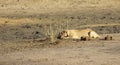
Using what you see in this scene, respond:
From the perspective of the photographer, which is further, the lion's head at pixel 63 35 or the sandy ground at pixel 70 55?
the lion's head at pixel 63 35

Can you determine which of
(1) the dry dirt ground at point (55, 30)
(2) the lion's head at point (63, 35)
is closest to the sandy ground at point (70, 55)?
(1) the dry dirt ground at point (55, 30)

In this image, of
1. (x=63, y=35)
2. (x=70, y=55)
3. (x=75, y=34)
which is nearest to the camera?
(x=70, y=55)

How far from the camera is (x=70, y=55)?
13.3 metres

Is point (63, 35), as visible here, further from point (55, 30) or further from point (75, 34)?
point (55, 30)

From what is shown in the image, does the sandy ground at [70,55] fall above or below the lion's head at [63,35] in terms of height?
below

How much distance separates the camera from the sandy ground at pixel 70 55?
40.6 feet

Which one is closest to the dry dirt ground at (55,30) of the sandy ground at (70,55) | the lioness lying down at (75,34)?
the sandy ground at (70,55)

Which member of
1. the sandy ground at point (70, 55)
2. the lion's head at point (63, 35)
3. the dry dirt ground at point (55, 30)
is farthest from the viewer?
the lion's head at point (63, 35)

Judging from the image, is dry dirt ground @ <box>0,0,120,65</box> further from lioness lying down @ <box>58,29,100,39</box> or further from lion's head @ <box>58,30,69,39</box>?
lioness lying down @ <box>58,29,100,39</box>

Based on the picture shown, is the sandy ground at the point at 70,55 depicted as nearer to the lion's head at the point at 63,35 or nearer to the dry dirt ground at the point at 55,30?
the dry dirt ground at the point at 55,30

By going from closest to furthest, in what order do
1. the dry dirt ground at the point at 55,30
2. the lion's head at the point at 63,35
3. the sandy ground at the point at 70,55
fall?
the sandy ground at the point at 70,55 < the dry dirt ground at the point at 55,30 < the lion's head at the point at 63,35

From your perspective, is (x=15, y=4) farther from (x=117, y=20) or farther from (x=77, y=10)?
(x=117, y=20)

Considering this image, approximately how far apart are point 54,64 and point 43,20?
1319 centimetres

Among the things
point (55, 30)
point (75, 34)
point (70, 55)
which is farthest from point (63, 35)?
point (70, 55)
